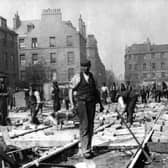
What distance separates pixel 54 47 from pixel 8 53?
10.5 metres

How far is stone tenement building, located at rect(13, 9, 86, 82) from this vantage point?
56.5 metres

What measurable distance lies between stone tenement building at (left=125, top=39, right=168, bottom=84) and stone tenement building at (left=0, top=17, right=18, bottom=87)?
44.0m

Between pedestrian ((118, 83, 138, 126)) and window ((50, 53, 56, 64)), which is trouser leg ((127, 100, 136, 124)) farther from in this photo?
window ((50, 53, 56, 64))

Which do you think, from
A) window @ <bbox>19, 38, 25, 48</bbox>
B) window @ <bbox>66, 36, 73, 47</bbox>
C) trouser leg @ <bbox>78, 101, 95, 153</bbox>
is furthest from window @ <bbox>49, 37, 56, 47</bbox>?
trouser leg @ <bbox>78, 101, 95, 153</bbox>

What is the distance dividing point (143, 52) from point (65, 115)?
260 ft

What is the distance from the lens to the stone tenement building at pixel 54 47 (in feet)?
185

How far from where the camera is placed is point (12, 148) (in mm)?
8227

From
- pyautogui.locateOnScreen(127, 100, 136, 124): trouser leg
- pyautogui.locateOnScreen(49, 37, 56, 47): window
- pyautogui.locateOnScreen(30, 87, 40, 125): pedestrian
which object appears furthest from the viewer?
pyautogui.locateOnScreen(49, 37, 56, 47): window

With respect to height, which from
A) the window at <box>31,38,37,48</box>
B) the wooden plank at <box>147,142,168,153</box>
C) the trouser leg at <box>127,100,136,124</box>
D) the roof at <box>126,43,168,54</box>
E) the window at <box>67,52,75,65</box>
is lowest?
the wooden plank at <box>147,142,168,153</box>

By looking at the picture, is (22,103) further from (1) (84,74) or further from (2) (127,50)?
(2) (127,50)

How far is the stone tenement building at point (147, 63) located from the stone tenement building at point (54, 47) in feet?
115

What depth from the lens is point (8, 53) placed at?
48781mm

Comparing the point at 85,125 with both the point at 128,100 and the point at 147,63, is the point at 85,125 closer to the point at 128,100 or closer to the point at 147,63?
the point at 128,100

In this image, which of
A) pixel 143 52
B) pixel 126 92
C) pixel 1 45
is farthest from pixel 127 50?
pixel 126 92
